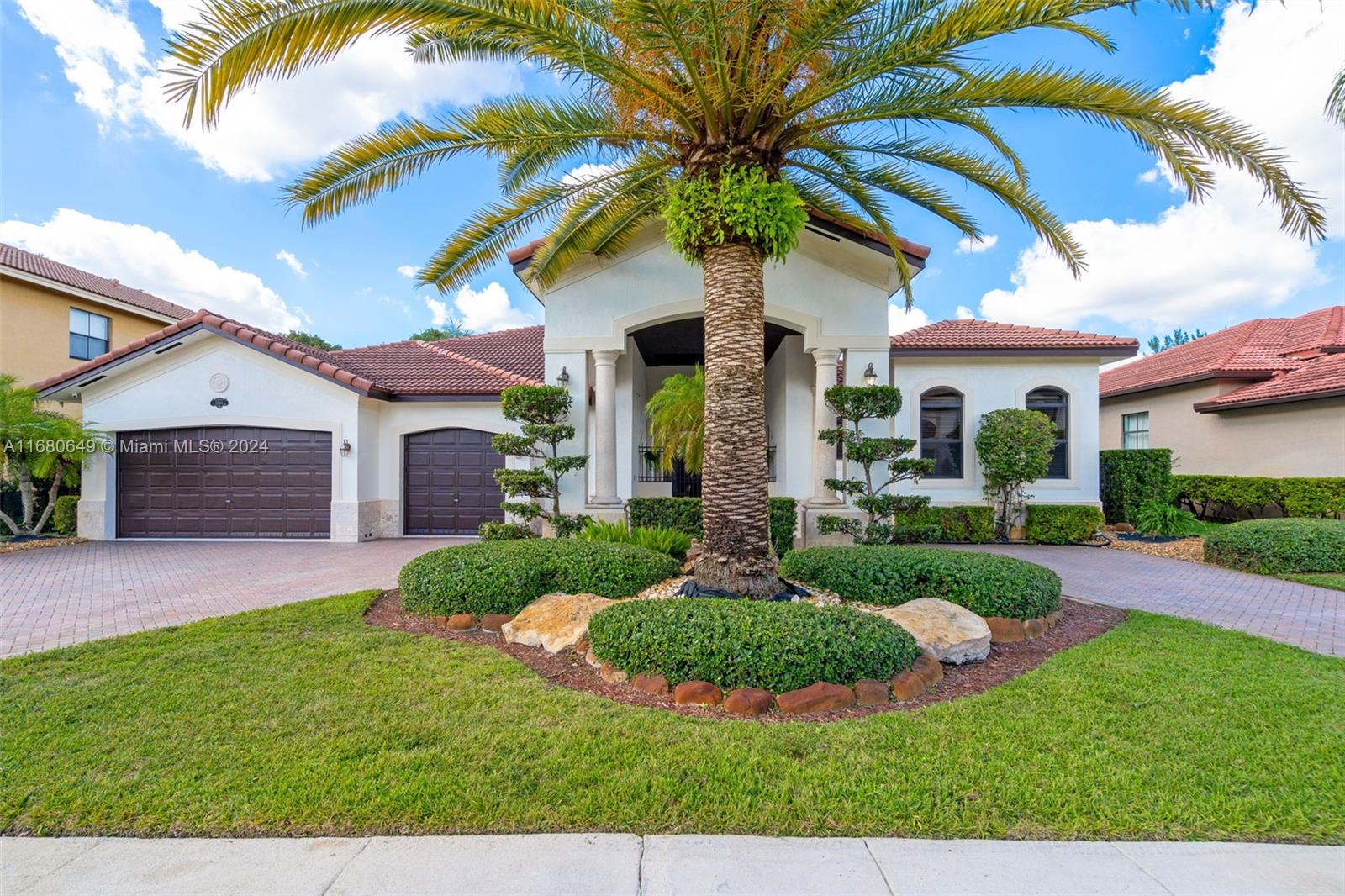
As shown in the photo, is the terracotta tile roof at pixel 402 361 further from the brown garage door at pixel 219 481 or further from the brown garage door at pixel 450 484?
the brown garage door at pixel 219 481

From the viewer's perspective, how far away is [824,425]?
10492 millimetres

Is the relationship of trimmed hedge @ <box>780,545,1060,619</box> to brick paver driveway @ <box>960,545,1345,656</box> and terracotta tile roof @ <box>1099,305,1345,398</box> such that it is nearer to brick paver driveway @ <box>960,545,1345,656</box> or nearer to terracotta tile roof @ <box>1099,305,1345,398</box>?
brick paver driveway @ <box>960,545,1345,656</box>

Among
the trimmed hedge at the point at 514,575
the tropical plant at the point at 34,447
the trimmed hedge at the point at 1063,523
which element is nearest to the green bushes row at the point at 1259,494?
the trimmed hedge at the point at 1063,523

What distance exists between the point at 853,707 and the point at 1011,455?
1017 centimetres

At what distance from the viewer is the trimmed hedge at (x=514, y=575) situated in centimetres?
611

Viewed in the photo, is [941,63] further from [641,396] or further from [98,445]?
[98,445]

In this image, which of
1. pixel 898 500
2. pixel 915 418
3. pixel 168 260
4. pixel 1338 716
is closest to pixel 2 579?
pixel 898 500

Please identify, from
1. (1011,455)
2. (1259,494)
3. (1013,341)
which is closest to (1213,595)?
(1011,455)

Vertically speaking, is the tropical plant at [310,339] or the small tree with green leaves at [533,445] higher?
the tropical plant at [310,339]

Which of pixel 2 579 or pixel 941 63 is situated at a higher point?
pixel 941 63

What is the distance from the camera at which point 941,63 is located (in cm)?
594

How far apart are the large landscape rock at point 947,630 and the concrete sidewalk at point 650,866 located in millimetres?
2337

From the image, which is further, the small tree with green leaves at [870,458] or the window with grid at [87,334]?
the window with grid at [87,334]

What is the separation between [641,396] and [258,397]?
361 inches
